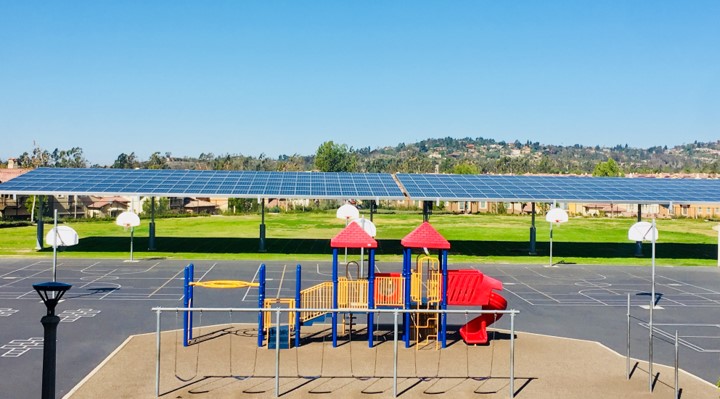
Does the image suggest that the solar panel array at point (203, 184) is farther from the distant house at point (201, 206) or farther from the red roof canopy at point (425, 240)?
the distant house at point (201, 206)

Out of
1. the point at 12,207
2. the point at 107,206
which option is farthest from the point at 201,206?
the point at 12,207

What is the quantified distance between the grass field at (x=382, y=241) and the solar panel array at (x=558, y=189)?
163 inches

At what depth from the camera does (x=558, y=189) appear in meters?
49.3

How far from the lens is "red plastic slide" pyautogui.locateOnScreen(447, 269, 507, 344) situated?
21.7 metres

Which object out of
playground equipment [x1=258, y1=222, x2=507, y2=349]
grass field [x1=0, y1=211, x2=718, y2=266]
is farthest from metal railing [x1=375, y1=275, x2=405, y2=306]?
grass field [x1=0, y1=211, x2=718, y2=266]

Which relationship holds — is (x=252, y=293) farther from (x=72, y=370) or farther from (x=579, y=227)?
(x=579, y=227)

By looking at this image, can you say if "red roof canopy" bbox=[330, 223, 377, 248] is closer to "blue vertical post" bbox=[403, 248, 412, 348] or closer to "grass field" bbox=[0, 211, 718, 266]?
"blue vertical post" bbox=[403, 248, 412, 348]

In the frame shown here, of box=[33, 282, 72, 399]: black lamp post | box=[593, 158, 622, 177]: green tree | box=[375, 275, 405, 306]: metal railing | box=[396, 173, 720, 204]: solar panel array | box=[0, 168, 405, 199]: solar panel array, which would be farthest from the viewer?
Result: box=[593, 158, 622, 177]: green tree

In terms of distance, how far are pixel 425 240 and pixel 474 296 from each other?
241 centimetres

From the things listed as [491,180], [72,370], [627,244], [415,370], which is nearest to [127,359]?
[72,370]

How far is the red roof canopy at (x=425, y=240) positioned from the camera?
2159 centimetres

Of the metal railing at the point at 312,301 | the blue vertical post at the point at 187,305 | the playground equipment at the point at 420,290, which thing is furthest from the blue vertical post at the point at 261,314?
the blue vertical post at the point at 187,305

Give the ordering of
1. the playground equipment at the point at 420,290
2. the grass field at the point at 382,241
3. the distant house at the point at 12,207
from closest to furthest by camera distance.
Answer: the playground equipment at the point at 420,290, the grass field at the point at 382,241, the distant house at the point at 12,207

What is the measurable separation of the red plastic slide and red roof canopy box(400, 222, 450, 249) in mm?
1098
